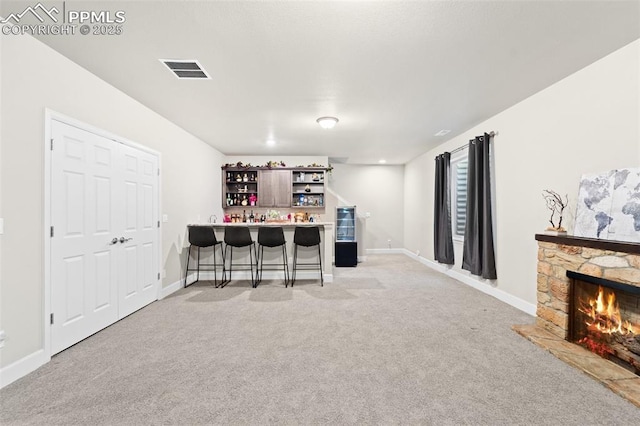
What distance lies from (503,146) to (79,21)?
4864 millimetres

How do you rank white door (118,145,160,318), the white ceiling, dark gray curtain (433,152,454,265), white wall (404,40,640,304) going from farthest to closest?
dark gray curtain (433,152,454,265), white door (118,145,160,318), white wall (404,40,640,304), the white ceiling

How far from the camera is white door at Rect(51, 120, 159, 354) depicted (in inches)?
99.1

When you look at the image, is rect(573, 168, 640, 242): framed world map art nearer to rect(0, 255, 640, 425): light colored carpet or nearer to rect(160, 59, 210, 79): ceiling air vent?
rect(0, 255, 640, 425): light colored carpet

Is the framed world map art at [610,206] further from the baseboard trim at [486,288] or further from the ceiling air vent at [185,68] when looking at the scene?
the ceiling air vent at [185,68]

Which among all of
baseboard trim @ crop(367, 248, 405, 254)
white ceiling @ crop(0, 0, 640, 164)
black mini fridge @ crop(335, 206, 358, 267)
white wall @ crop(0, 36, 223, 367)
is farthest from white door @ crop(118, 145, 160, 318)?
baseboard trim @ crop(367, 248, 405, 254)

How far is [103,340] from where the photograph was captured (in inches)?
109

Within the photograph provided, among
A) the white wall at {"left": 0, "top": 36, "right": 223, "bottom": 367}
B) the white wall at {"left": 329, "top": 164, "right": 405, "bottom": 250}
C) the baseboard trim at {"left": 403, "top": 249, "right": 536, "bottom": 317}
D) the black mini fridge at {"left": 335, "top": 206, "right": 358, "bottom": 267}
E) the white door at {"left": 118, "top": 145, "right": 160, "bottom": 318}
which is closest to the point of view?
the white wall at {"left": 0, "top": 36, "right": 223, "bottom": 367}

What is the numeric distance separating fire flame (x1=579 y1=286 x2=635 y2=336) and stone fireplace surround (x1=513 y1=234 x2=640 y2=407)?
16 cm

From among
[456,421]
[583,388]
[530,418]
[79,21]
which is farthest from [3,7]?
[583,388]

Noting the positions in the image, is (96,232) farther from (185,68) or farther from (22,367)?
(185,68)

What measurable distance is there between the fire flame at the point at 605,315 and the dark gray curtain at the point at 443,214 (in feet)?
9.15

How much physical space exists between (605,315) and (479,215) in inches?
80.1

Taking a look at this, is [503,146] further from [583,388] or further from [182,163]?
[182,163]

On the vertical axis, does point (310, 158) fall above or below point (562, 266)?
above
